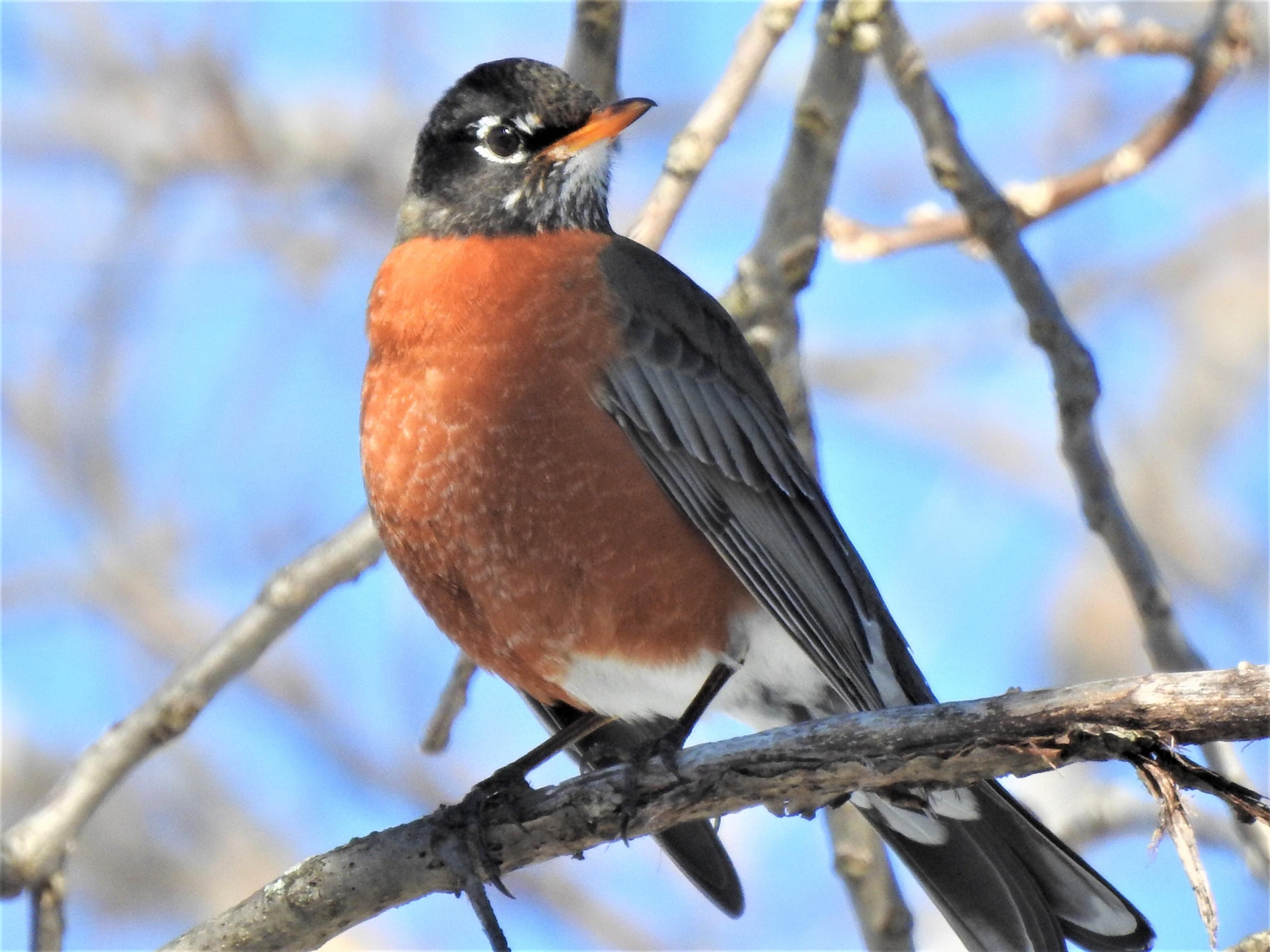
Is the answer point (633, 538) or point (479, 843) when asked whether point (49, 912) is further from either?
point (633, 538)

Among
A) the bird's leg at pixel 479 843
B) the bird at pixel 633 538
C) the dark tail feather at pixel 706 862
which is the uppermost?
the bird at pixel 633 538

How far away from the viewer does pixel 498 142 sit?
527cm

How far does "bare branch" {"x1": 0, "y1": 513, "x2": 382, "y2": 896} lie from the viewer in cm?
405

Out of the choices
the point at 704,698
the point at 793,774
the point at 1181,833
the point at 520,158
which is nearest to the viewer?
the point at 1181,833

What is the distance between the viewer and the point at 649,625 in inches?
171

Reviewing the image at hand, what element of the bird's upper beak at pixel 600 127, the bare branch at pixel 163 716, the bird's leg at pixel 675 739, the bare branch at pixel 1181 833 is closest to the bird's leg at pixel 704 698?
the bird's leg at pixel 675 739

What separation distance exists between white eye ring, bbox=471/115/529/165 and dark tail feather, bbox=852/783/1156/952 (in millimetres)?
2457

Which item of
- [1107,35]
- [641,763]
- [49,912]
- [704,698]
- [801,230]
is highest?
[1107,35]

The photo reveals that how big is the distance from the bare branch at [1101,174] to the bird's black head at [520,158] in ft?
2.89

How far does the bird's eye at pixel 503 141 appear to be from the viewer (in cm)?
525

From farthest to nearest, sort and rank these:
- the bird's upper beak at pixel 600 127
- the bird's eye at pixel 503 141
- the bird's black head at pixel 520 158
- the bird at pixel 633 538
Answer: the bird's eye at pixel 503 141 < the bird's black head at pixel 520 158 < the bird's upper beak at pixel 600 127 < the bird at pixel 633 538

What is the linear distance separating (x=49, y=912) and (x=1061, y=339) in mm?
3369

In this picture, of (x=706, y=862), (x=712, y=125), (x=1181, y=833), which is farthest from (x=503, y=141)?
(x=1181, y=833)

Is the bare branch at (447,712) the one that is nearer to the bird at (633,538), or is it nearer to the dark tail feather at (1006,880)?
the bird at (633,538)
